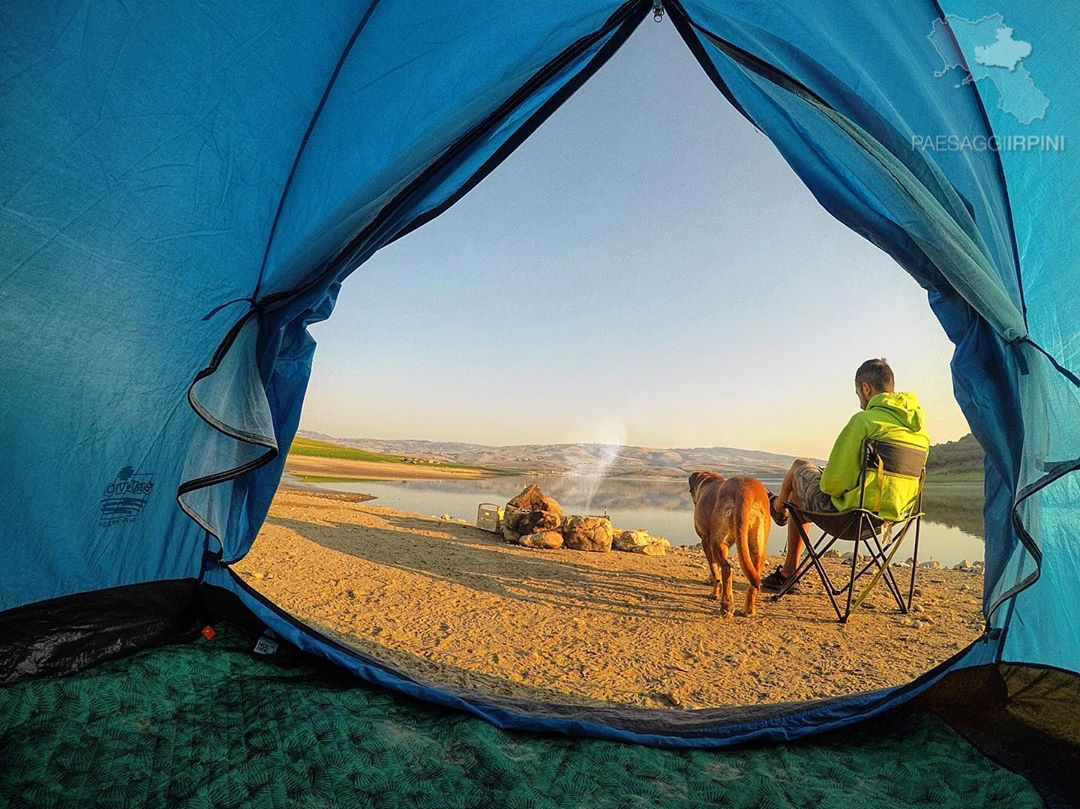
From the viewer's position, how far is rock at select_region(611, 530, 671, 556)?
19.1 ft

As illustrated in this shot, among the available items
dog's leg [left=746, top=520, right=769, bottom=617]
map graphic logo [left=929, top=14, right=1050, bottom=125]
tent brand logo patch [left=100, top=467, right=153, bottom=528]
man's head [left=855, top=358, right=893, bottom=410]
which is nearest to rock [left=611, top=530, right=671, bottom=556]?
dog's leg [left=746, top=520, right=769, bottom=617]

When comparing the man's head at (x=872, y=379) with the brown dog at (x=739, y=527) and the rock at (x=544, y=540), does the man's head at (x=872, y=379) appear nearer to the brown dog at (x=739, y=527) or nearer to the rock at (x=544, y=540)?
the brown dog at (x=739, y=527)

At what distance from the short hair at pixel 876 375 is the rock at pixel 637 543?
276cm

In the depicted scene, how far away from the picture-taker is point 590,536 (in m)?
5.83

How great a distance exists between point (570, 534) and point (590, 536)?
0.20 meters

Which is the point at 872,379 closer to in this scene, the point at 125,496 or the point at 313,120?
the point at 313,120

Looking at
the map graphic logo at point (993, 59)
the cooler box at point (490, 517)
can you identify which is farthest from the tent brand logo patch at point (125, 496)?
the cooler box at point (490, 517)

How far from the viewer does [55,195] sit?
179 cm

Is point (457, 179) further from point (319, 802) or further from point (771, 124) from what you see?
point (319, 802)

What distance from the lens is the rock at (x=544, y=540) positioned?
5.77 m

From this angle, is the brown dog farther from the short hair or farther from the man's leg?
the short hair

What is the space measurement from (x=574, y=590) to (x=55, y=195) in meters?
3.46

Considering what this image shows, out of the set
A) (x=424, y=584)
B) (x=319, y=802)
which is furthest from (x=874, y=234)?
(x=424, y=584)

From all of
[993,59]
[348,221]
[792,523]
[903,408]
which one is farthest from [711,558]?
[348,221]
